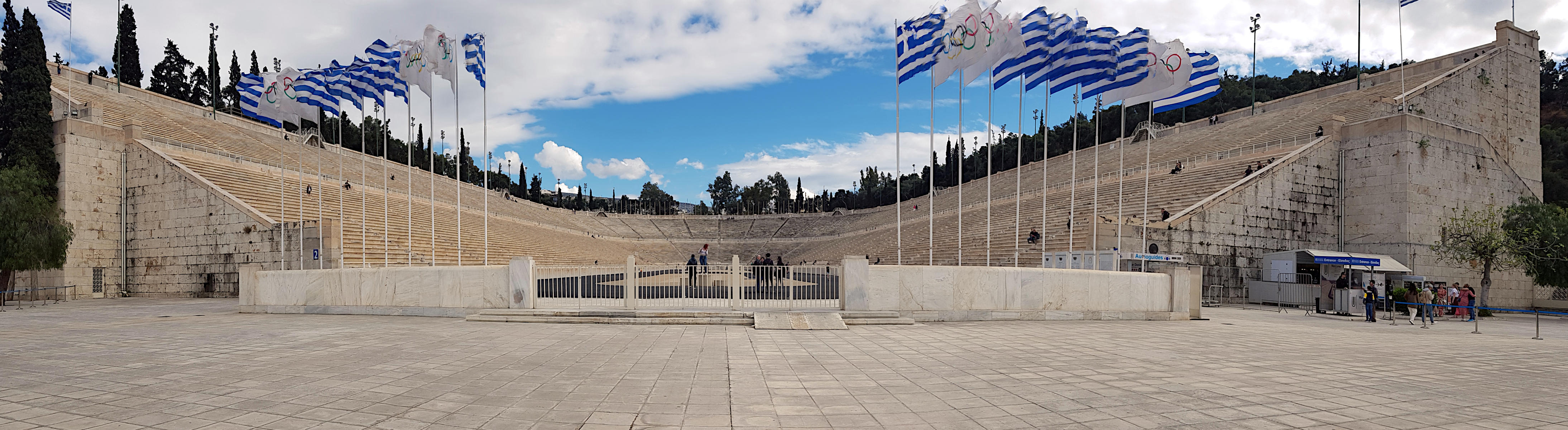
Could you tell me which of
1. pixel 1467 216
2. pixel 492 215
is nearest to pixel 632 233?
pixel 492 215

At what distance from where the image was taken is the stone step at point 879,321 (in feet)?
47.6

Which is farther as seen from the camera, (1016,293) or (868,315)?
(1016,293)

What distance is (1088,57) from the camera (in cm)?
1923

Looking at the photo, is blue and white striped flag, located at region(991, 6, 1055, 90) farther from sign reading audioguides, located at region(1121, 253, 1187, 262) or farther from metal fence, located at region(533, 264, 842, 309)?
metal fence, located at region(533, 264, 842, 309)

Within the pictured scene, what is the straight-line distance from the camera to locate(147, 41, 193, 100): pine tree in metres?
61.8

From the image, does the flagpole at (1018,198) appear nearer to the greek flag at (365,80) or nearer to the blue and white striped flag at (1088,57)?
the blue and white striped flag at (1088,57)

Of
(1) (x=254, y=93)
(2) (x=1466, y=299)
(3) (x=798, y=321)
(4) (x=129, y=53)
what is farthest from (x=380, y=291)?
(4) (x=129, y=53)

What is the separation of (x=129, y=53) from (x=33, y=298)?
149 ft

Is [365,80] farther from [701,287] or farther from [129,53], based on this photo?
[129,53]

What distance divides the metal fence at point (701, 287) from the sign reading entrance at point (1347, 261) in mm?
17544

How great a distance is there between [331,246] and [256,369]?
62.4ft

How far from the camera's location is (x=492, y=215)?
49906 mm

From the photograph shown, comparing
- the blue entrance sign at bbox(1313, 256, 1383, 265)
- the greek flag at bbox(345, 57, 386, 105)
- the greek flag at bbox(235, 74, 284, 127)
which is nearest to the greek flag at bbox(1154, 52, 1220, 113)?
the blue entrance sign at bbox(1313, 256, 1383, 265)

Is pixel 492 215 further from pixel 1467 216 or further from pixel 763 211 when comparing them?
pixel 763 211
